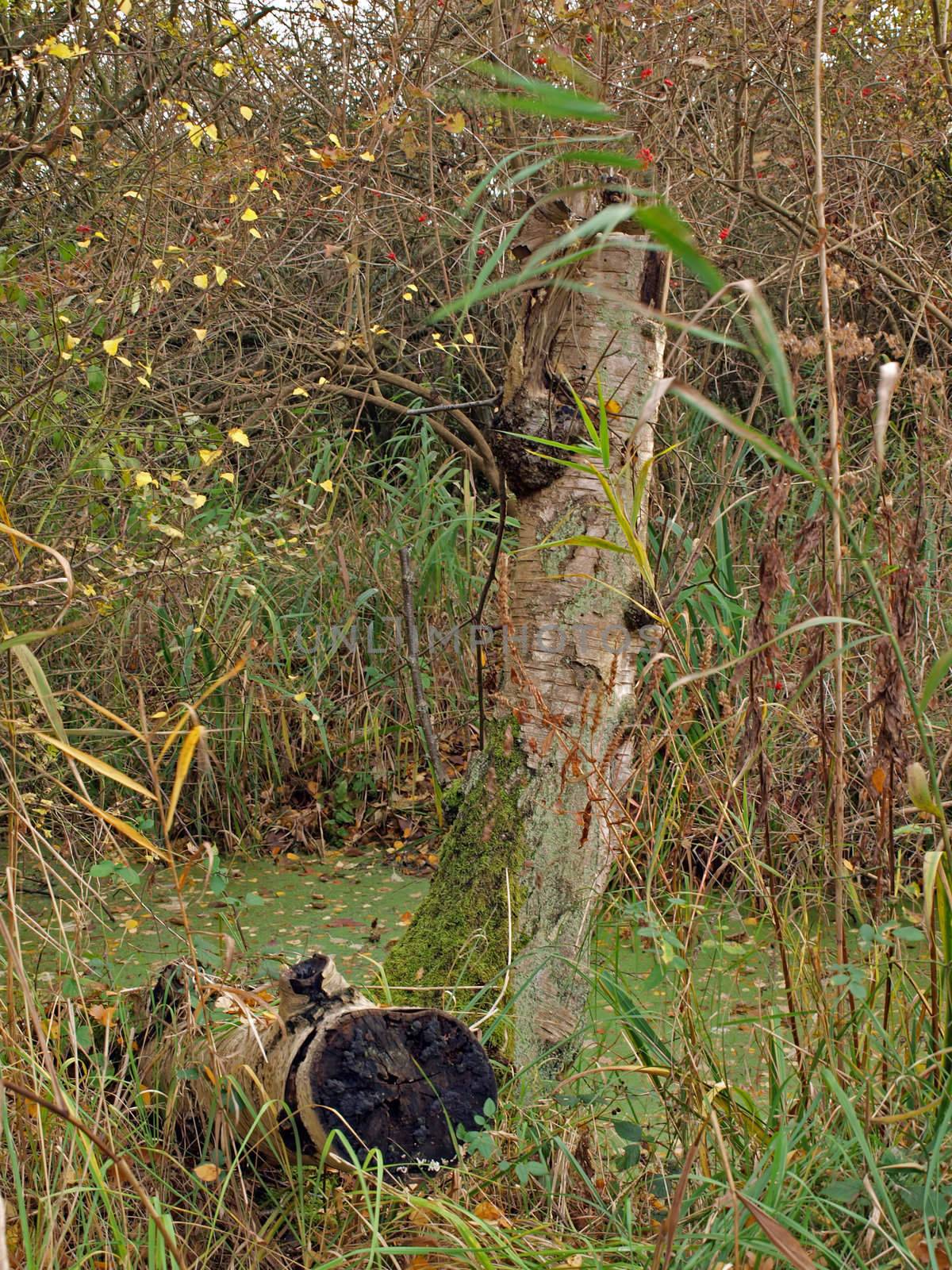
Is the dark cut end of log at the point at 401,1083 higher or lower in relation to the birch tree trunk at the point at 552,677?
lower

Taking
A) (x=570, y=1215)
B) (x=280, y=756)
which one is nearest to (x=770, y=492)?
(x=570, y=1215)

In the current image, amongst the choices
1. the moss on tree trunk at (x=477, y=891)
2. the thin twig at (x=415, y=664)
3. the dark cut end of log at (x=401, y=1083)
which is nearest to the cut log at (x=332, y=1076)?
the dark cut end of log at (x=401, y=1083)

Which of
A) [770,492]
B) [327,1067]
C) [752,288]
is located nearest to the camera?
[752,288]

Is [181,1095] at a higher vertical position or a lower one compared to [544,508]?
lower

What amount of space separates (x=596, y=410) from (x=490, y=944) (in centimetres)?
109

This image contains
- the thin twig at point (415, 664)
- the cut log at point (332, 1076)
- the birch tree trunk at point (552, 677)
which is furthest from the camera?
the thin twig at point (415, 664)

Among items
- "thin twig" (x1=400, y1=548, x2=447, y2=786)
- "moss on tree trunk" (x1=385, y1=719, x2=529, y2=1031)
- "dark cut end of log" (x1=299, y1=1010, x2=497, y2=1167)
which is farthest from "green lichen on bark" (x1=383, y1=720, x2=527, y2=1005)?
"thin twig" (x1=400, y1=548, x2=447, y2=786)

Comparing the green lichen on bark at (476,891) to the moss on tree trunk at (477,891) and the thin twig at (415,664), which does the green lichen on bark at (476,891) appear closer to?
the moss on tree trunk at (477,891)

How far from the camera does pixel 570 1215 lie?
6.22 ft

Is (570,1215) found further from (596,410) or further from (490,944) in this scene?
(596,410)

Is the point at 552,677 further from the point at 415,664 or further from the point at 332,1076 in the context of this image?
the point at 415,664

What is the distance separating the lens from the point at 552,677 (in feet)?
8.18

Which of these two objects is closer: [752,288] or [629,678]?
[752,288]

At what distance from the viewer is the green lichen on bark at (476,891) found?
8.01 feet
